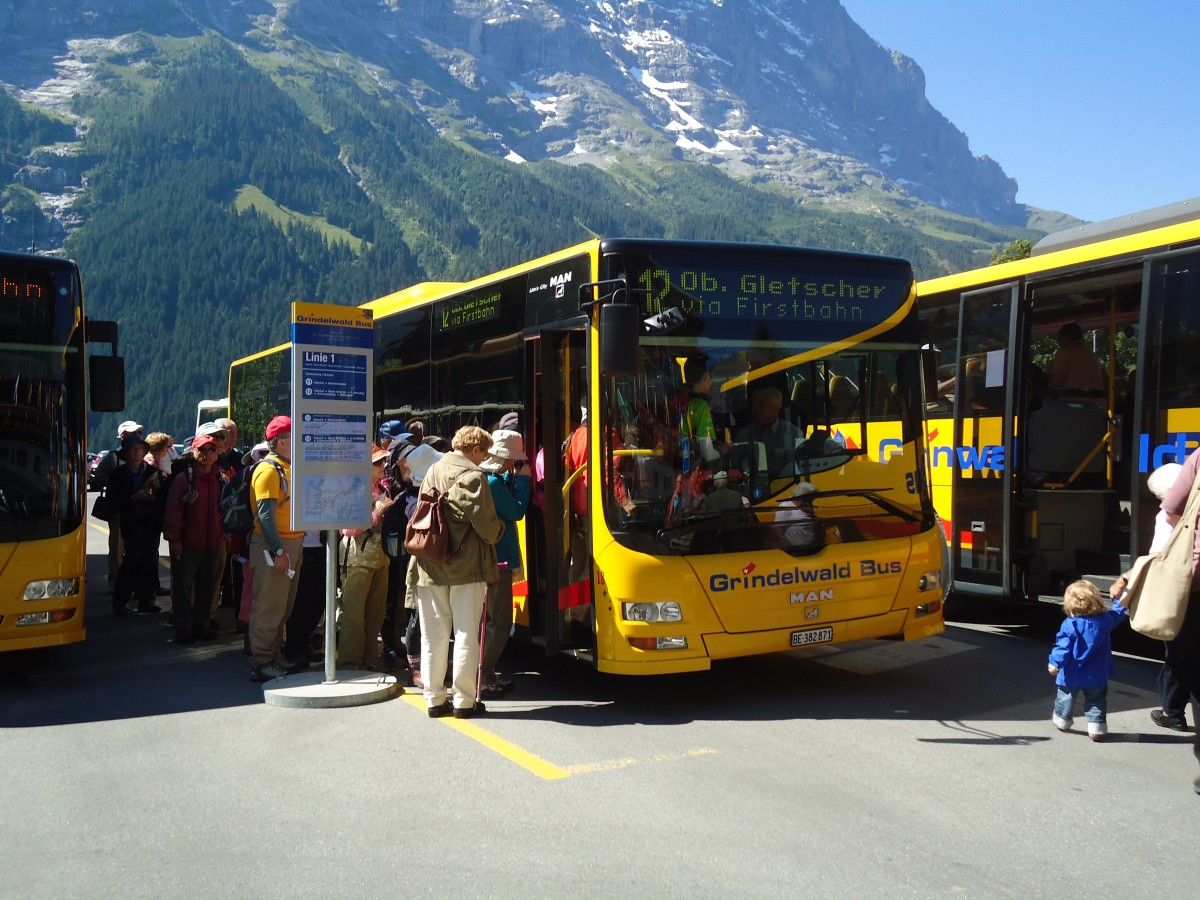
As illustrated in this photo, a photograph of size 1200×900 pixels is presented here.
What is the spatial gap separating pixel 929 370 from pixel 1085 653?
2431 millimetres

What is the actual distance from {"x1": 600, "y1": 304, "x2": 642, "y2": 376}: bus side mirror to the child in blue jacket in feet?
9.45

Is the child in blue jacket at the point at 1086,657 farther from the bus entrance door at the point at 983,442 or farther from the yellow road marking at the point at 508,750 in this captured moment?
the bus entrance door at the point at 983,442

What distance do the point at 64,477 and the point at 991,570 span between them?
7.39 m

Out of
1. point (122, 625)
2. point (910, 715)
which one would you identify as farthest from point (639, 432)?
point (122, 625)

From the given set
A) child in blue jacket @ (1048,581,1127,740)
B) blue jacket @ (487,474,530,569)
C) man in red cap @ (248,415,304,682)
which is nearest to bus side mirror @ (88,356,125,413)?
man in red cap @ (248,415,304,682)

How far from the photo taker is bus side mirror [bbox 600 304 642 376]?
659 centimetres

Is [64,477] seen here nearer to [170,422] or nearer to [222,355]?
[170,422]

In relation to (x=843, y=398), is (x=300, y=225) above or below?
above

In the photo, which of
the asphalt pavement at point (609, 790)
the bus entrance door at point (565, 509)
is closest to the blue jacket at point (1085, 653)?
the asphalt pavement at point (609, 790)

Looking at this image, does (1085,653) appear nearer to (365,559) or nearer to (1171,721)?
(1171,721)

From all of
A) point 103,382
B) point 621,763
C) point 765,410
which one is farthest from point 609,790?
point 103,382

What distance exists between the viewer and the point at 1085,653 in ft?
21.2

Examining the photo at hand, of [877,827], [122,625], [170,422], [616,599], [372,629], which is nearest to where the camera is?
[877,827]

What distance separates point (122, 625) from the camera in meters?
11.2
